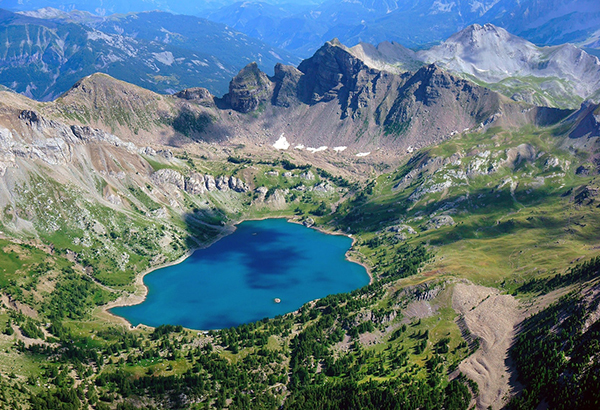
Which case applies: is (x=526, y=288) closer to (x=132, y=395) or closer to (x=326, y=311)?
(x=326, y=311)

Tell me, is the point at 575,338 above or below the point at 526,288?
below

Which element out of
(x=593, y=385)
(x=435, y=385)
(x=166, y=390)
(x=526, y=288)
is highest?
(x=526, y=288)

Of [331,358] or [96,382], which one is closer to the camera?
[96,382]

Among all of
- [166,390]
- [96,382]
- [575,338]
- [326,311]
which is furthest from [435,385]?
[96,382]

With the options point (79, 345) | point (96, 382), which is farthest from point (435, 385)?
point (79, 345)

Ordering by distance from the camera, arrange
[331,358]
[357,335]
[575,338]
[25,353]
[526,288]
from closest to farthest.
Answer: [575,338] → [25,353] → [331,358] → [357,335] → [526,288]

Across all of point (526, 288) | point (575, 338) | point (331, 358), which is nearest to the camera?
point (575, 338)
